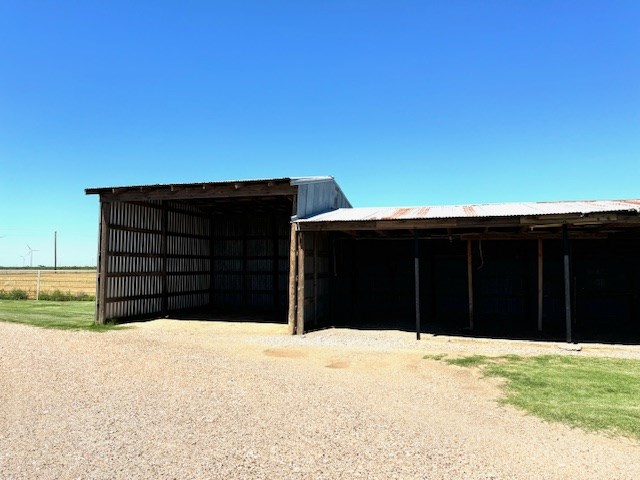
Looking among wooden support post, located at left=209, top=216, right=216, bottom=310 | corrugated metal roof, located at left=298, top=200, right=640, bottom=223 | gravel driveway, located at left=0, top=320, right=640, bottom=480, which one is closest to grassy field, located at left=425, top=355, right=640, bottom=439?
gravel driveway, located at left=0, top=320, right=640, bottom=480

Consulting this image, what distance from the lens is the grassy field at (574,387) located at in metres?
5.71

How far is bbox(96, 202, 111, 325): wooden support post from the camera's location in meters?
15.3

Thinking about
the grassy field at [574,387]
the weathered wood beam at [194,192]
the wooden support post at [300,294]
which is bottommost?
the grassy field at [574,387]

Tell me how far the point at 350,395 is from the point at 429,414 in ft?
4.40

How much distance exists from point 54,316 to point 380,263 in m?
12.3

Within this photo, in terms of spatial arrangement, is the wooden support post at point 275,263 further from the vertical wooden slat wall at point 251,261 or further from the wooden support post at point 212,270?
the wooden support post at point 212,270

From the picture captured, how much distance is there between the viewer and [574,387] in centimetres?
721

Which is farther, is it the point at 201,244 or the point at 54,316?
the point at 201,244

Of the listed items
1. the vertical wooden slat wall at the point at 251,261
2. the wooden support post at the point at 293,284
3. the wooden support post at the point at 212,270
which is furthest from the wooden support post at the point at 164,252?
the wooden support post at the point at 293,284

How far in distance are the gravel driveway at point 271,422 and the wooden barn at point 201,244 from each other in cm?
579

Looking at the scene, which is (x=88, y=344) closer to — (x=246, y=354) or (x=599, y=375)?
(x=246, y=354)

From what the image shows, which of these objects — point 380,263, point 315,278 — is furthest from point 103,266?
point 380,263

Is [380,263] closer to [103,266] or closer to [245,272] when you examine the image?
[245,272]

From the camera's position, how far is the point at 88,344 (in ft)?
36.9
